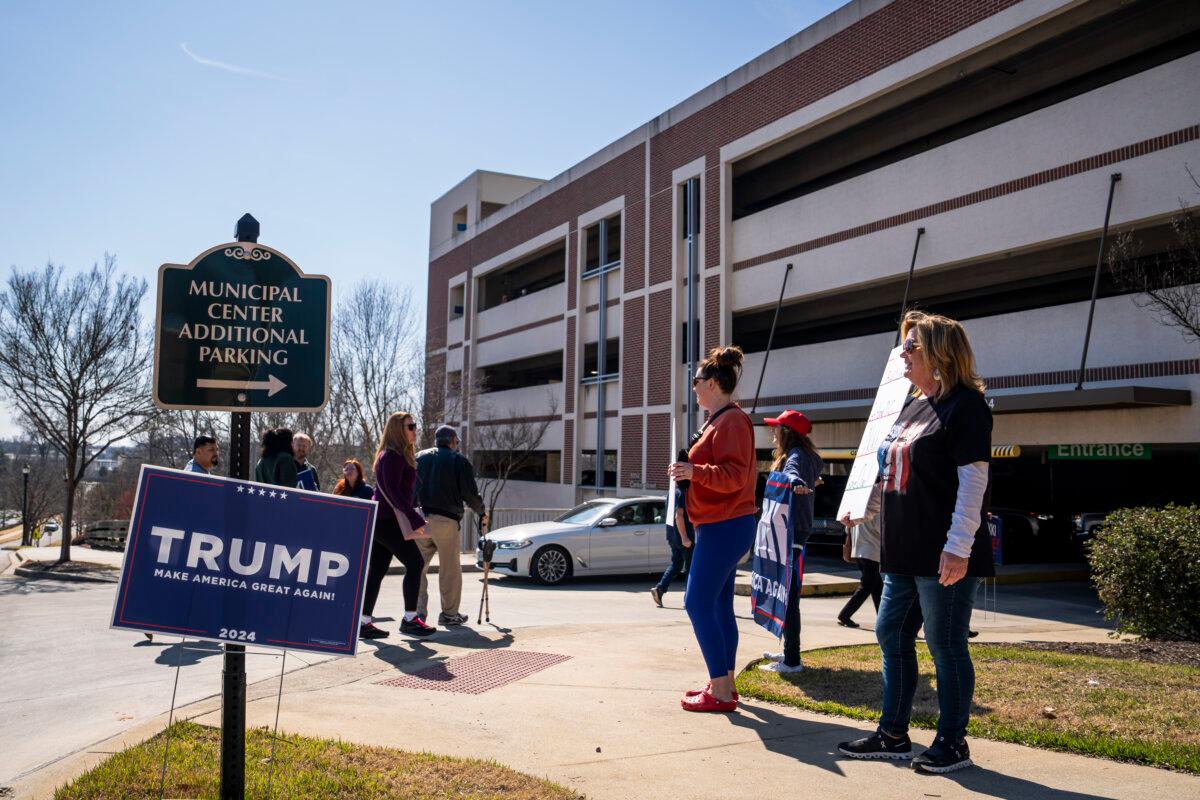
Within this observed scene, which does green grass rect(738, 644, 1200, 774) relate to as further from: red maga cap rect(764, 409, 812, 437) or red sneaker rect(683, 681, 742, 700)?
red maga cap rect(764, 409, 812, 437)

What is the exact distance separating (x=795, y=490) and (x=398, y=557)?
3.57 metres

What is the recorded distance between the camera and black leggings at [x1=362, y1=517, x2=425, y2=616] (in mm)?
8062

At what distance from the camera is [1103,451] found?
15.3 metres

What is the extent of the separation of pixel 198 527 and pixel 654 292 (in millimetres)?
22477

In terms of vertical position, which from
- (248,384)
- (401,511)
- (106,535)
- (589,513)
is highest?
(248,384)

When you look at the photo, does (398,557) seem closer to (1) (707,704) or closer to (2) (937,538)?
(1) (707,704)

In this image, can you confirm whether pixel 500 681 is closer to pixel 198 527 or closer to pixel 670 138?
pixel 198 527

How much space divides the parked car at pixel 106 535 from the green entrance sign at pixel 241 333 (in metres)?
37.5

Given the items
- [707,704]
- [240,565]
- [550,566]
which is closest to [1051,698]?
[707,704]

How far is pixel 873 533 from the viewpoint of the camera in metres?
5.89

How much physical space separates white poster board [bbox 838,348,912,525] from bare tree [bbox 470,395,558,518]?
86.0ft

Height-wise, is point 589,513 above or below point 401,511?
below

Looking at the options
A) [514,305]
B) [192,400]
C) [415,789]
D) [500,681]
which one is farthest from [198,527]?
[514,305]

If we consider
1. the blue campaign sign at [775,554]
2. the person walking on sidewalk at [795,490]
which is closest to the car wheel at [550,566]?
the person walking on sidewalk at [795,490]
